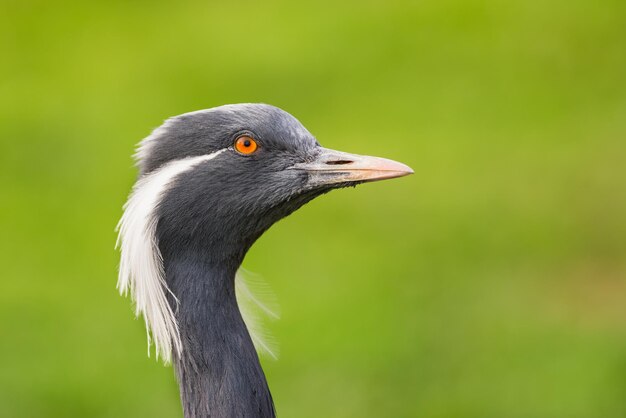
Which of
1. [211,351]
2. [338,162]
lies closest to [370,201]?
[338,162]

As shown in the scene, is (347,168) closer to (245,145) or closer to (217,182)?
(245,145)

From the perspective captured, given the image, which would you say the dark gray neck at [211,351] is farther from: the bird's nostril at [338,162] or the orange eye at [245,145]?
the bird's nostril at [338,162]

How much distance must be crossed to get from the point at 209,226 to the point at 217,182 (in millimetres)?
255

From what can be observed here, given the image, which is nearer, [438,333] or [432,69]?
[438,333]

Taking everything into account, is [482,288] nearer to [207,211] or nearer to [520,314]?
[520,314]

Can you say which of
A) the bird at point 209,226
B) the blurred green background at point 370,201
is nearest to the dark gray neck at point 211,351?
the bird at point 209,226

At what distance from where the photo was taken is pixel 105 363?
11.7 meters

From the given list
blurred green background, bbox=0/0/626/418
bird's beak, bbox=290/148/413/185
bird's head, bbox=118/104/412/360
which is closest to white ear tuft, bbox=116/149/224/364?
bird's head, bbox=118/104/412/360

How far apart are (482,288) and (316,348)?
2.57m

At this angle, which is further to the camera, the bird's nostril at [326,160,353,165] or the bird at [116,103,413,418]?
the bird's nostril at [326,160,353,165]

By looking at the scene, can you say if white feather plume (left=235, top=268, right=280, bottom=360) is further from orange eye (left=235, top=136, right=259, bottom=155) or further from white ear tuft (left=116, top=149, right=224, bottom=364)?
orange eye (left=235, top=136, right=259, bottom=155)

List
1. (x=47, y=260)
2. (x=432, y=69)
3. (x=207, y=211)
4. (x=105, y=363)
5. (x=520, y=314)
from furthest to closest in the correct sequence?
(x=432, y=69) < (x=47, y=260) < (x=520, y=314) < (x=105, y=363) < (x=207, y=211)

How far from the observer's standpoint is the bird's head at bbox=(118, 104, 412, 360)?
6129mm

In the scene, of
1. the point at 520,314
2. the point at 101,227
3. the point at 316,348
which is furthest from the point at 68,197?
the point at 520,314
